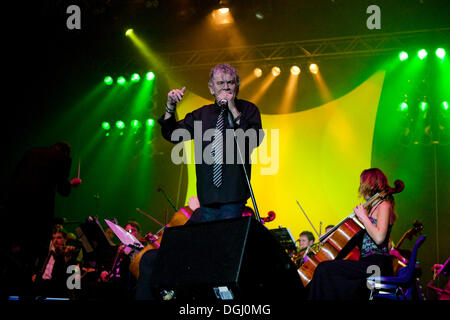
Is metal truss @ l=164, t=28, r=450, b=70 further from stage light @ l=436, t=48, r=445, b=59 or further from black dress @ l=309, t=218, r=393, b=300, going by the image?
black dress @ l=309, t=218, r=393, b=300

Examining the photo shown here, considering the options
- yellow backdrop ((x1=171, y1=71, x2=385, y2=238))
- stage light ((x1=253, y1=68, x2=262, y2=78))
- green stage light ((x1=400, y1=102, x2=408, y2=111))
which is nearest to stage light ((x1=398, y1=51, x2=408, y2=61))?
yellow backdrop ((x1=171, y1=71, x2=385, y2=238))

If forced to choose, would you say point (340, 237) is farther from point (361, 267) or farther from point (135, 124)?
point (135, 124)

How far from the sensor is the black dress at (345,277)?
319 cm

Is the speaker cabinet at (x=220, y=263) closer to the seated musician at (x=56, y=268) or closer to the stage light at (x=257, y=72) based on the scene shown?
the seated musician at (x=56, y=268)

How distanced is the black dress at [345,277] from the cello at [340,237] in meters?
0.27

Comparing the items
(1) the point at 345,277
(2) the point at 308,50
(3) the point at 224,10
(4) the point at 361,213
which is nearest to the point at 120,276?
(1) the point at 345,277

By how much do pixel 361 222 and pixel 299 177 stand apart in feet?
15.0

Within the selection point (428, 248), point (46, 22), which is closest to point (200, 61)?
point (46, 22)

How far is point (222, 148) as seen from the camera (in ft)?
9.10

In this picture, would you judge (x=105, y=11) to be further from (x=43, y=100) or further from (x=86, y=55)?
(x=43, y=100)

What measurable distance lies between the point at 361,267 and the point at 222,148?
142cm

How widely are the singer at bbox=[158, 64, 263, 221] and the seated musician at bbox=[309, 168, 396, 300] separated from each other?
970mm

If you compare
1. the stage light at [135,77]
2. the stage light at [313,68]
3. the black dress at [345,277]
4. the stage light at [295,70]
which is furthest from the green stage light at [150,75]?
the black dress at [345,277]
